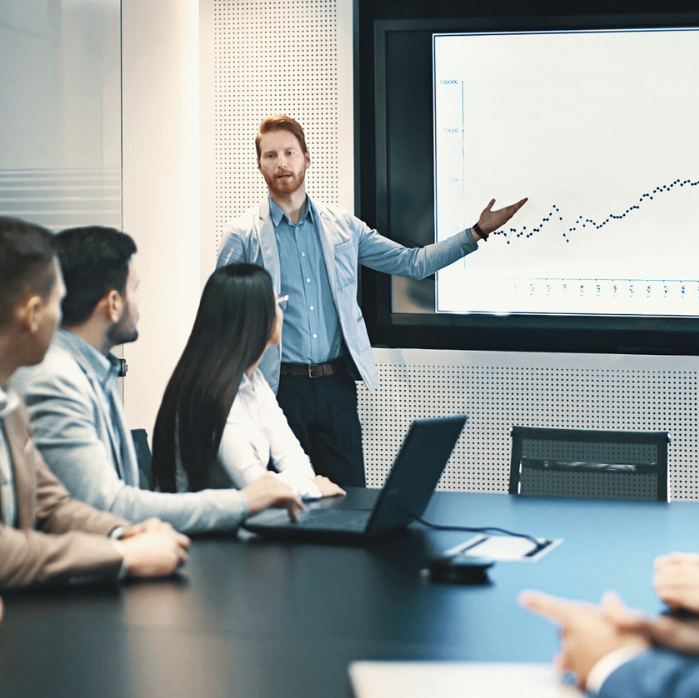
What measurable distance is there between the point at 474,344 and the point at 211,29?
6.55ft

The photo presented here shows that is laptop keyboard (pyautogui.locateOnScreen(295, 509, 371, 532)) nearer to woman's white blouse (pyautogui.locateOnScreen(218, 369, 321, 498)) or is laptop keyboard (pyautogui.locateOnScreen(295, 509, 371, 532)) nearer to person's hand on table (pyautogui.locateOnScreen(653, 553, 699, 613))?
woman's white blouse (pyautogui.locateOnScreen(218, 369, 321, 498))

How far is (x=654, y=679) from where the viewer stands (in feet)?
2.88

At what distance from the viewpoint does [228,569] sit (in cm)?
148

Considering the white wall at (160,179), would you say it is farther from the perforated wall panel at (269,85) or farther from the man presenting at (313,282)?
the man presenting at (313,282)

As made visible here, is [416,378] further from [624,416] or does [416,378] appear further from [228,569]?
[228,569]

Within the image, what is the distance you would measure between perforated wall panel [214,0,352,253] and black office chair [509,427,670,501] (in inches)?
73.9

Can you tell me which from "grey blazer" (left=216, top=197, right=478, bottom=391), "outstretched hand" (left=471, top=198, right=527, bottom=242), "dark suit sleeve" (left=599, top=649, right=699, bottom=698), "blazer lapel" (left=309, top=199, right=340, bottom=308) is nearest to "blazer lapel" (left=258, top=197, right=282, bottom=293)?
"grey blazer" (left=216, top=197, right=478, bottom=391)

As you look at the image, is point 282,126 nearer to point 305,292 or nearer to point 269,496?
point 305,292

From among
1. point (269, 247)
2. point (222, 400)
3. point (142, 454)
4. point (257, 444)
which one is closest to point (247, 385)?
point (257, 444)

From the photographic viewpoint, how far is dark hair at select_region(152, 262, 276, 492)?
77.9 inches

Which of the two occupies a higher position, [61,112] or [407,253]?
[61,112]

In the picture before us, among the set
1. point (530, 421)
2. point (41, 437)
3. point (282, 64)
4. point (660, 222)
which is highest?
point (282, 64)

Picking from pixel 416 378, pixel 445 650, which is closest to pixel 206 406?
pixel 445 650

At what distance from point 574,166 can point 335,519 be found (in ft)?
8.59
